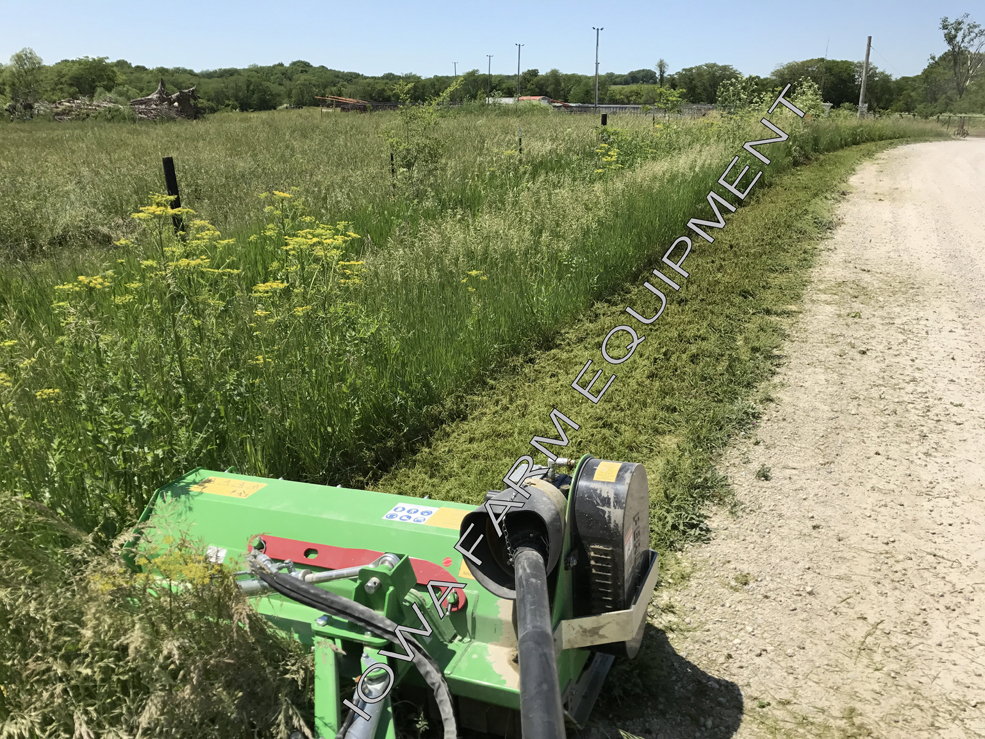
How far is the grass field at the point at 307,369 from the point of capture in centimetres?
193

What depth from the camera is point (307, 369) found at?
4.27 m

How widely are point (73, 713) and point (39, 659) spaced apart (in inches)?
8.1

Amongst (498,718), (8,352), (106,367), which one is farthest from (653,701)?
(8,352)

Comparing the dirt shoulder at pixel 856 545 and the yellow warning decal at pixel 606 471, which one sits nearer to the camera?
the yellow warning decal at pixel 606 471

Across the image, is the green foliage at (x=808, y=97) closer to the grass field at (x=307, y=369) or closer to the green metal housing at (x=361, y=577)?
the grass field at (x=307, y=369)

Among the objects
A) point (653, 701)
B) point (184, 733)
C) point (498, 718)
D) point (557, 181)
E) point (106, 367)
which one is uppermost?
point (557, 181)

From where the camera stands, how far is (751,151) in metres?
10.5

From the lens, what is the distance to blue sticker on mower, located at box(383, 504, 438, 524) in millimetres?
2443

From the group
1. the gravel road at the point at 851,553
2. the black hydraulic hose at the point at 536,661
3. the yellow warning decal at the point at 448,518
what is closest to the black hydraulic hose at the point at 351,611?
the black hydraulic hose at the point at 536,661

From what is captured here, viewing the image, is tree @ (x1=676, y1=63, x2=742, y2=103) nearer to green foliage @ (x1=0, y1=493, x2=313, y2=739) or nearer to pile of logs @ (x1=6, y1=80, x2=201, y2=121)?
green foliage @ (x1=0, y1=493, x2=313, y2=739)


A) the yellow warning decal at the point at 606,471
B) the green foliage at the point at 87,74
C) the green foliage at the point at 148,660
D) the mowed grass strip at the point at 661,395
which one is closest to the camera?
the green foliage at the point at 148,660

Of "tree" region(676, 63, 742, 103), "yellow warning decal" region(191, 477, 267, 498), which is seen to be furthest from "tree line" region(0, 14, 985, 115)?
"yellow warning decal" region(191, 477, 267, 498)

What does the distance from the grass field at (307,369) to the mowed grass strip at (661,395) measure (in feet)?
0.07

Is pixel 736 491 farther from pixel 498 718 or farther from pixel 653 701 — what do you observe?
pixel 498 718
